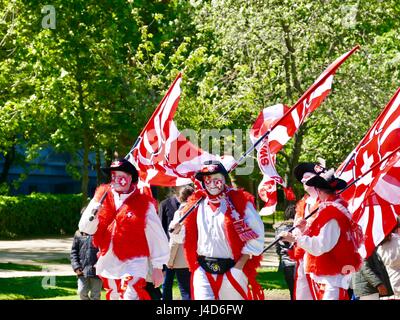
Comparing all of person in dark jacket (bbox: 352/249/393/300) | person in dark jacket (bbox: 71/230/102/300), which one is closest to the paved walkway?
person in dark jacket (bbox: 71/230/102/300)

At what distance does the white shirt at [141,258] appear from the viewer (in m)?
10.4

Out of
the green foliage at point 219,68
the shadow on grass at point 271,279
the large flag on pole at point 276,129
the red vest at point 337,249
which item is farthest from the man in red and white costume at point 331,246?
the green foliage at point 219,68

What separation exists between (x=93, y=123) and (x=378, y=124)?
12.4m

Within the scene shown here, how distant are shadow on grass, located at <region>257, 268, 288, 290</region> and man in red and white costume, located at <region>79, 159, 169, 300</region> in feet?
26.2

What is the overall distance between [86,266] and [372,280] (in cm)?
405

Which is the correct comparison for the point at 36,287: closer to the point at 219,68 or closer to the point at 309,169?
the point at 219,68

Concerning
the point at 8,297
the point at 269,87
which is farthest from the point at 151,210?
the point at 269,87

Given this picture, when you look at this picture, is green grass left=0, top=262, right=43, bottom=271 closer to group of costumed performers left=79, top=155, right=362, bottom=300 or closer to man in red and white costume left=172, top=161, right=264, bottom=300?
group of costumed performers left=79, top=155, right=362, bottom=300

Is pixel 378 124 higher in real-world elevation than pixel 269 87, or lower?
lower

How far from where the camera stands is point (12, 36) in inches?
882

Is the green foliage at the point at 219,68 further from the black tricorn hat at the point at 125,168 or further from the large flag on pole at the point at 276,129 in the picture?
the black tricorn hat at the point at 125,168

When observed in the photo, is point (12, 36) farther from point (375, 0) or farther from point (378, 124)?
point (378, 124)

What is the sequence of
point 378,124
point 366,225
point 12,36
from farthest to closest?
point 12,36 → point 378,124 → point 366,225

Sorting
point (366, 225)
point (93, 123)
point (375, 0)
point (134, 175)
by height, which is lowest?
point (366, 225)
